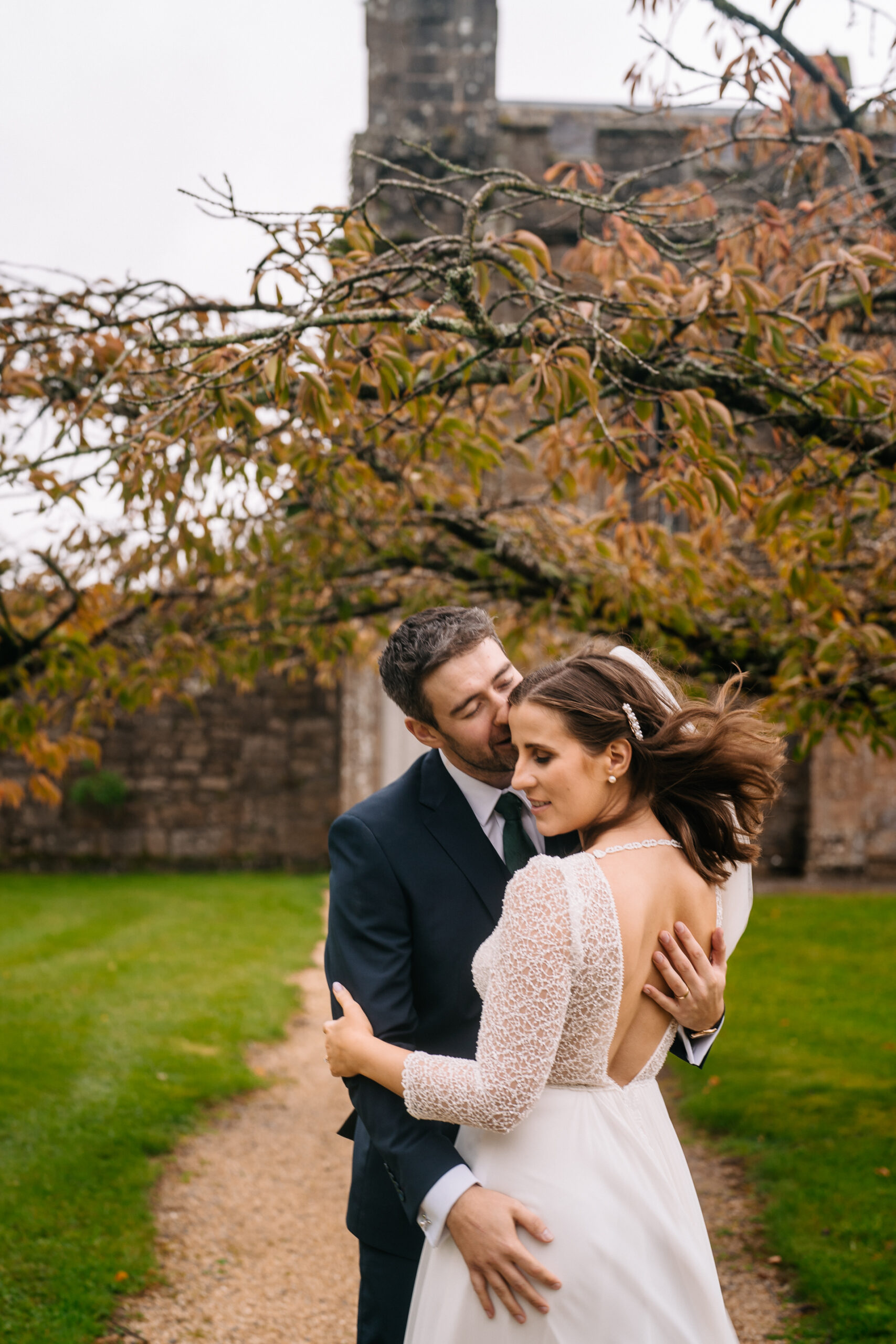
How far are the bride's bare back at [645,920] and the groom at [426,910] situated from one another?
34 millimetres

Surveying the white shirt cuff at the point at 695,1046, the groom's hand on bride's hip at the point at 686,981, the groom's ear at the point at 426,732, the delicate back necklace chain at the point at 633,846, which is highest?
the groom's ear at the point at 426,732

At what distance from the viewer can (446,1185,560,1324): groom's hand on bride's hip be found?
5.06 feet

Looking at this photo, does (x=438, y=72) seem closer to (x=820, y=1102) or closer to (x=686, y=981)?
(x=820, y=1102)

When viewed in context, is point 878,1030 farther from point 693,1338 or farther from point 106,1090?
point 693,1338

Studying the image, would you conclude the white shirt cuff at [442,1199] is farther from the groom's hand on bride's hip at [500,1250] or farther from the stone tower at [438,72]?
the stone tower at [438,72]

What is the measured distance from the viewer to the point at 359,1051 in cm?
170

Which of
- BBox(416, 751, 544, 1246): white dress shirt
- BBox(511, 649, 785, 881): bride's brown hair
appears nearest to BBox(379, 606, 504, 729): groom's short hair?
→ BBox(416, 751, 544, 1246): white dress shirt

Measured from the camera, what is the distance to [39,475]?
3.11m

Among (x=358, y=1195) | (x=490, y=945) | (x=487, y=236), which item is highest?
(x=487, y=236)

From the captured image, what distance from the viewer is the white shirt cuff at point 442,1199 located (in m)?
1.63

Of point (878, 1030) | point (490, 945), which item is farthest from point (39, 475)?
point (878, 1030)

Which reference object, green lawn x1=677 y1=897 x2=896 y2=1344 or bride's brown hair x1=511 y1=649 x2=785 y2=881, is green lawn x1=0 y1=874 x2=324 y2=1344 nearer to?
green lawn x1=677 y1=897 x2=896 y2=1344

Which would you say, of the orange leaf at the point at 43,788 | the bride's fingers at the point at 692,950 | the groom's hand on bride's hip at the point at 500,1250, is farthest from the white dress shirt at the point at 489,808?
the orange leaf at the point at 43,788

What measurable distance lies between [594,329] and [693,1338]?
221cm
